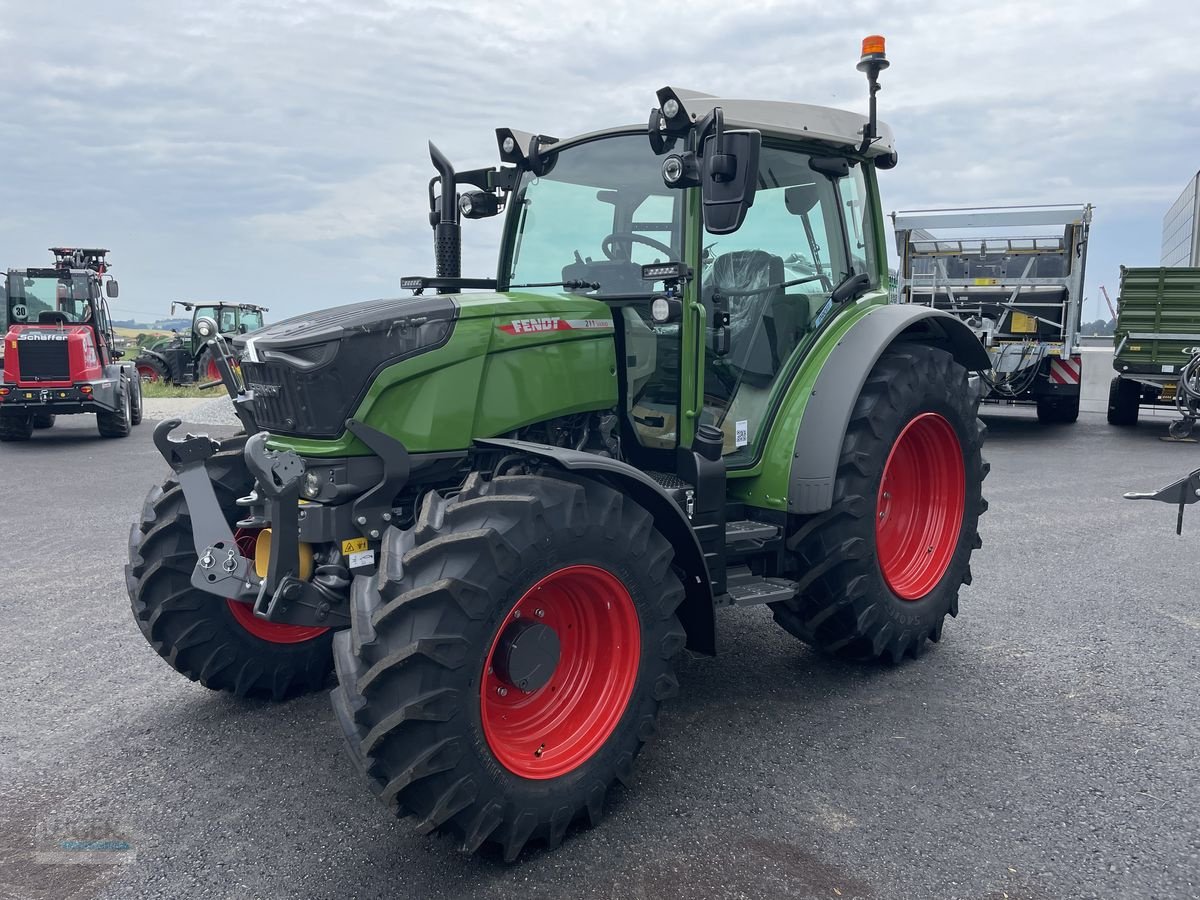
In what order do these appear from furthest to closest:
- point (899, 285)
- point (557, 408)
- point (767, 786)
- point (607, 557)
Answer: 1. point (899, 285)
2. point (557, 408)
3. point (767, 786)
4. point (607, 557)

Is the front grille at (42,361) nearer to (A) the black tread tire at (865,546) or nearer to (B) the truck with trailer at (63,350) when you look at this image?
(B) the truck with trailer at (63,350)

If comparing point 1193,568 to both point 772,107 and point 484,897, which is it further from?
point 484,897

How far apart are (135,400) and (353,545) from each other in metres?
12.9

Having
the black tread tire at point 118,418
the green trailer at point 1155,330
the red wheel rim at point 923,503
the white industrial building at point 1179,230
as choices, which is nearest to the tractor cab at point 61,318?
the black tread tire at point 118,418

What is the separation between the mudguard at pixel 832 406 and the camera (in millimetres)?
3734

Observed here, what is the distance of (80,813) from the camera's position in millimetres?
3016

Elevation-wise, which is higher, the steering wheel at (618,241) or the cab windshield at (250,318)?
the steering wheel at (618,241)

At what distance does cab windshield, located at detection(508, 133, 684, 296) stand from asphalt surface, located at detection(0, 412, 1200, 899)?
176cm

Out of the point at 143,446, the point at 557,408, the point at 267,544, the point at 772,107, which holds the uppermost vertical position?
the point at 772,107

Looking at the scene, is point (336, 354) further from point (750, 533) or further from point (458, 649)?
point (750, 533)

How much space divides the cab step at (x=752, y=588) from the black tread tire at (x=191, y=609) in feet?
5.81

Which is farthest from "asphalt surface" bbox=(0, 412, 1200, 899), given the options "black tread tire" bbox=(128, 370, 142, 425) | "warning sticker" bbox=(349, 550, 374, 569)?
"black tread tire" bbox=(128, 370, 142, 425)

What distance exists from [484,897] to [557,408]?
158cm

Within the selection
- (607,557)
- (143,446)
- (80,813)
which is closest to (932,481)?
(607,557)
